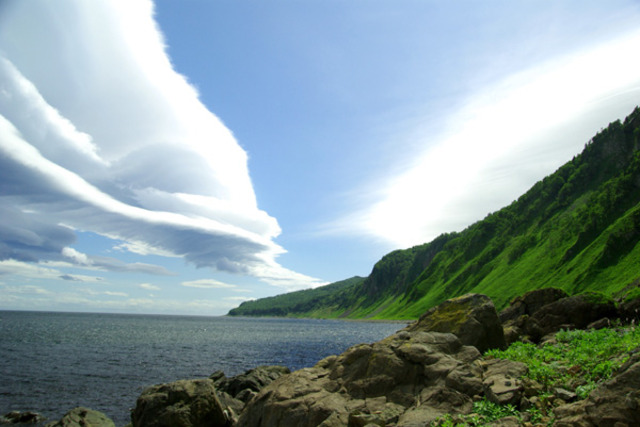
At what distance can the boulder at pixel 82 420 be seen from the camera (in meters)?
26.2

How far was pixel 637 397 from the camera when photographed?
864 centimetres

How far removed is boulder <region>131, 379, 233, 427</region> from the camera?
21219mm

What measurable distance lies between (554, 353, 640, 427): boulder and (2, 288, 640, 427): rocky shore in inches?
0.8

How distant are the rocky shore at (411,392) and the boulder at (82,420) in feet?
0.22

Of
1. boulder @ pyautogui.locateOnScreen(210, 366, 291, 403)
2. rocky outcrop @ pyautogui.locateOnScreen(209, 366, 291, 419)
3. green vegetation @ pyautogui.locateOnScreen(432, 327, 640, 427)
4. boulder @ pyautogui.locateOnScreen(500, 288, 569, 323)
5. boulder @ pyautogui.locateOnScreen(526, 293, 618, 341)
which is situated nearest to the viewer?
green vegetation @ pyautogui.locateOnScreen(432, 327, 640, 427)

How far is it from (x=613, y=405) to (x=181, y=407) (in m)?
21.3

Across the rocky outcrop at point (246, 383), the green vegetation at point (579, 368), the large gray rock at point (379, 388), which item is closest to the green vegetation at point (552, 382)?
the green vegetation at point (579, 368)

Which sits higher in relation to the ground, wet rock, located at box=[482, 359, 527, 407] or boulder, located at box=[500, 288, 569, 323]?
boulder, located at box=[500, 288, 569, 323]

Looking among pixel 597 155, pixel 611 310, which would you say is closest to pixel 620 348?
pixel 611 310

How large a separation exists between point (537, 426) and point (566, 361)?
6.59 m

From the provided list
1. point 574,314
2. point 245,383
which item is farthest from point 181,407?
point 574,314

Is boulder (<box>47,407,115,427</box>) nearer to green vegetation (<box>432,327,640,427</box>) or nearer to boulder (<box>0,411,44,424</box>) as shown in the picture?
boulder (<box>0,411,44,424</box>)

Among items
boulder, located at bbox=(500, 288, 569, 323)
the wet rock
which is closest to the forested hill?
boulder, located at bbox=(500, 288, 569, 323)

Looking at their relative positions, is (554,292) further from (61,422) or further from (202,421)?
(61,422)
